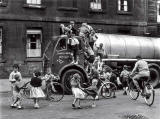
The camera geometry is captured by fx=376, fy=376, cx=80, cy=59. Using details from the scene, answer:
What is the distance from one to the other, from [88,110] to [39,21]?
525 inches

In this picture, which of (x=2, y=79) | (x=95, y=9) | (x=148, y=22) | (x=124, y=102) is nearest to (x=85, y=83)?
(x=124, y=102)

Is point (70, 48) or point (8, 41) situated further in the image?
point (8, 41)

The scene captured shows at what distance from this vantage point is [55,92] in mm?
14094

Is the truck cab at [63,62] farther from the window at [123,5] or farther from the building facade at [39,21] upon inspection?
the window at [123,5]

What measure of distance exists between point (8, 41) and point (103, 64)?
8.30 m

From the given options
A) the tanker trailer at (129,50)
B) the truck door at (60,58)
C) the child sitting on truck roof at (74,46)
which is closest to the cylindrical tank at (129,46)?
the tanker trailer at (129,50)

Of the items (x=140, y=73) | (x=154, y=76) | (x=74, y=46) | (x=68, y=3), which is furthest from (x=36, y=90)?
(x=68, y=3)

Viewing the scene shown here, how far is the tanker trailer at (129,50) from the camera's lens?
18.1m

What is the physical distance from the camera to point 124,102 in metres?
13.7

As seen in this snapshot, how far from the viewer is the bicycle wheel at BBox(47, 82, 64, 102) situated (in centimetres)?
1394

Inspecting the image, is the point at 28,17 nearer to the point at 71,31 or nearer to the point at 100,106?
the point at 71,31

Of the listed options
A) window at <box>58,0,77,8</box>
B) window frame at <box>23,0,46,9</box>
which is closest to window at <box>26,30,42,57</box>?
window frame at <box>23,0,46,9</box>

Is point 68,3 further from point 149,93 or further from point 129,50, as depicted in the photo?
point 149,93

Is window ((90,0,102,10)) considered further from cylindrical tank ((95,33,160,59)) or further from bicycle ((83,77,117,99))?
bicycle ((83,77,117,99))
